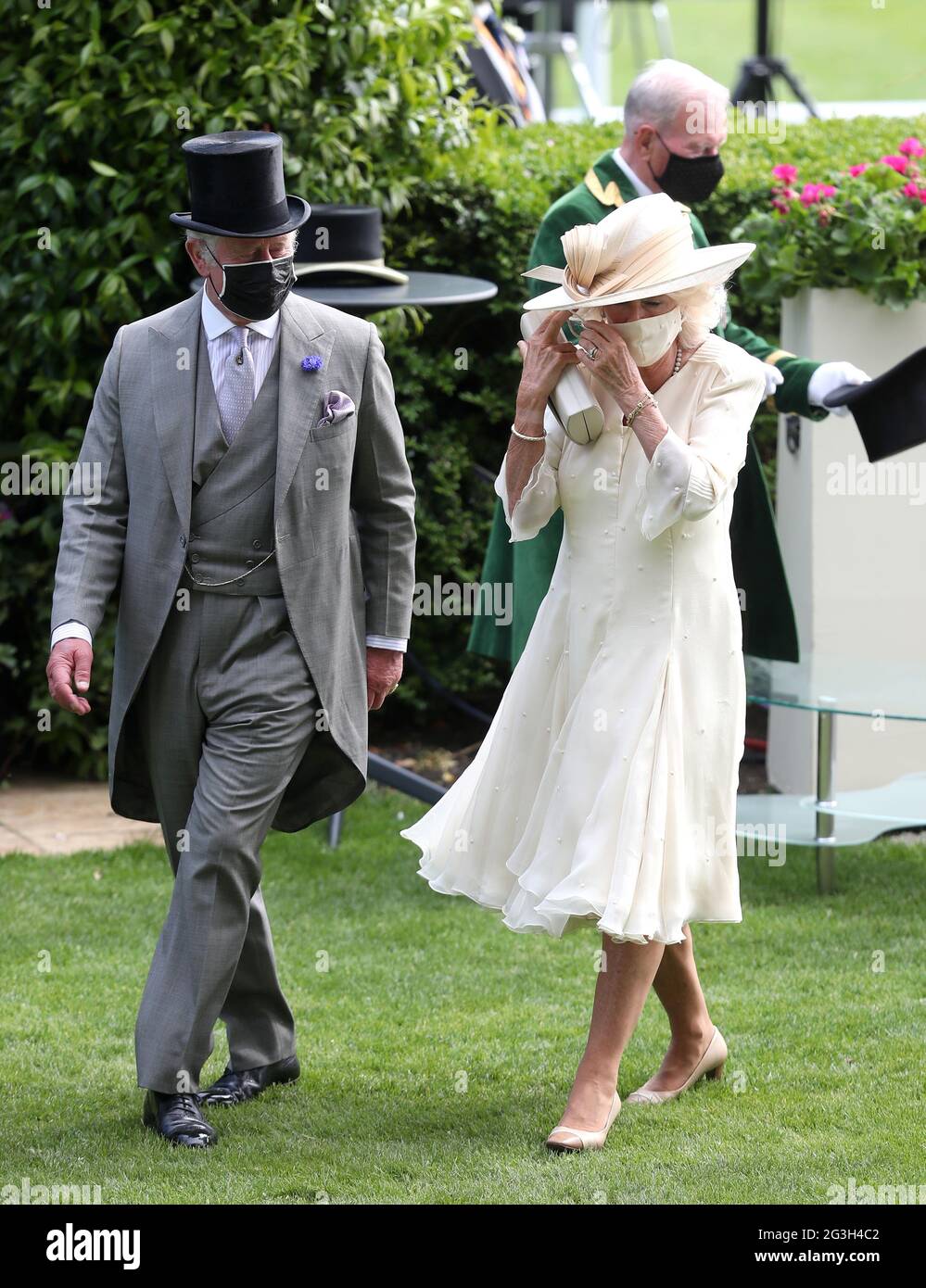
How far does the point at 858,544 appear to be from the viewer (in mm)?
6605

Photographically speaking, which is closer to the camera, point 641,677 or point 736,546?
point 641,677

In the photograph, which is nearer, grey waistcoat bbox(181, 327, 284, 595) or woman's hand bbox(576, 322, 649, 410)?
woman's hand bbox(576, 322, 649, 410)

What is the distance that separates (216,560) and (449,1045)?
4.58 ft

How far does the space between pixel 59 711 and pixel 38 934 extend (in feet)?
5.53

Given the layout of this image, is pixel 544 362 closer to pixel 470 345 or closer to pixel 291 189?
pixel 291 189

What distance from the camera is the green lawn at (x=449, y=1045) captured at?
12.3 feet

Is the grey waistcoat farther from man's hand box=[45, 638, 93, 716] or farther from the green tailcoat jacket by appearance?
the green tailcoat jacket

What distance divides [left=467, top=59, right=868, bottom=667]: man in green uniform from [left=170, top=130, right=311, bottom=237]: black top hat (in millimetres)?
1041

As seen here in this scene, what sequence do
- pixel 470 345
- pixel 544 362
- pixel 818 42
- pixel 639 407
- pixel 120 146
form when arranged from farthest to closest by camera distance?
pixel 818 42
pixel 470 345
pixel 120 146
pixel 544 362
pixel 639 407

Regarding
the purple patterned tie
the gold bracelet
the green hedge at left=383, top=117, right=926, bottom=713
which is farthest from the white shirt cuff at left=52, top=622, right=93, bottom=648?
the green hedge at left=383, top=117, right=926, bottom=713

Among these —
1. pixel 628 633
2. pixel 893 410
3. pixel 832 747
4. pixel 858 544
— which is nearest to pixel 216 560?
pixel 628 633

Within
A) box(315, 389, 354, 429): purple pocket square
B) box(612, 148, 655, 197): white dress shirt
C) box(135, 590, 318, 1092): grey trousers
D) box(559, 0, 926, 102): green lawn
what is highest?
box(559, 0, 926, 102): green lawn

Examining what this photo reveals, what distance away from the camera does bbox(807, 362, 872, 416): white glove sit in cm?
513

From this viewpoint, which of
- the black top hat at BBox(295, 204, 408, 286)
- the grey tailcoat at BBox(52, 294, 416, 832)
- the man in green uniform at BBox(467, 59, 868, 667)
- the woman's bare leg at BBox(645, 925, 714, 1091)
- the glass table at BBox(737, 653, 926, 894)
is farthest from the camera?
the black top hat at BBox(295, 204, 408, 286)
